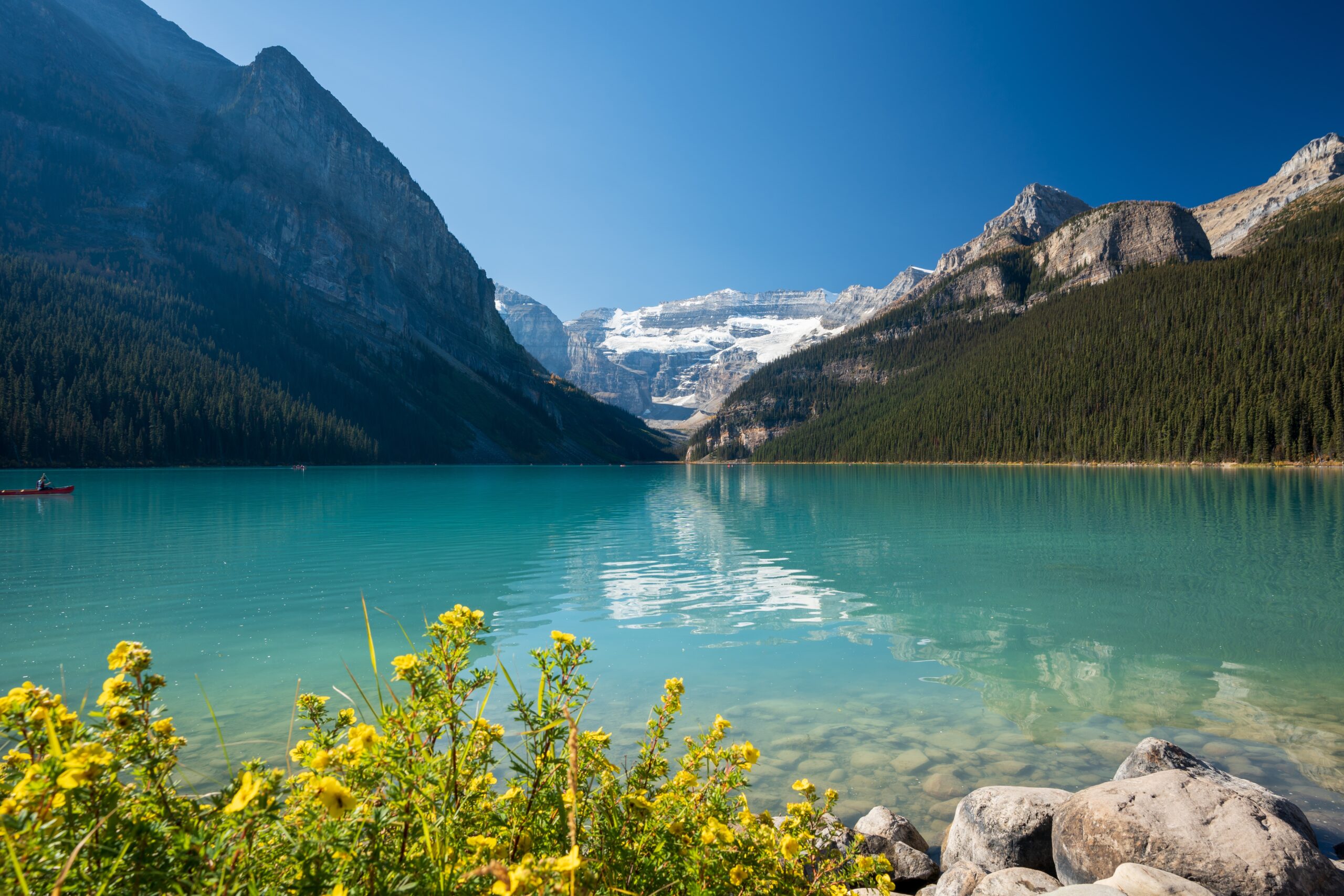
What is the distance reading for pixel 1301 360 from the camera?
3831 inches

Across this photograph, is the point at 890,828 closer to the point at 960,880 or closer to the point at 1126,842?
the point at 960,880

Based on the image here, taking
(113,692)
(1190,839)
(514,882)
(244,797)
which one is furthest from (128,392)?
(1190,839)

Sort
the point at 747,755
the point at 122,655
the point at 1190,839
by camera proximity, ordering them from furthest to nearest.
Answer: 1. the point at 1190,839
2. the point at 747,755
3. the point at 122,655

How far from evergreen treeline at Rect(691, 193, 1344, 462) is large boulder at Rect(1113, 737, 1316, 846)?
387 ft

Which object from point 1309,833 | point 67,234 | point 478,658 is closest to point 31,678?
point 478,658

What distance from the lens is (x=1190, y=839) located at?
543 cm

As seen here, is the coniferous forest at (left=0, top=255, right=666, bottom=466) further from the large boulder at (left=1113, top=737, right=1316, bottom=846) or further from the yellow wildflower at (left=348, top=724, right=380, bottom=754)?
the large boulder at (left=1113, top=737, right=1316, bottom=846)

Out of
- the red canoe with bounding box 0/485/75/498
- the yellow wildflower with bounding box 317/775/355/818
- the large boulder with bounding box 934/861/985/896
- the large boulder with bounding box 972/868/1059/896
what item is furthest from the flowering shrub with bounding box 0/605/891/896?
the red canoe with bounding box 0/485/75/498

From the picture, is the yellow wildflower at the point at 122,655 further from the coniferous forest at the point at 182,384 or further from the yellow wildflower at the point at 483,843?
the coniferous forest at the point at 182,384

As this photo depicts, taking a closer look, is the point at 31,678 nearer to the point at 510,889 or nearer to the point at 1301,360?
the point at 510,889

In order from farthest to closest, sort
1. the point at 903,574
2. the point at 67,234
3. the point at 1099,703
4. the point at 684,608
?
the point at 67,234 < the point at 903,574 < the point at 684,608 < the point at 1099,703

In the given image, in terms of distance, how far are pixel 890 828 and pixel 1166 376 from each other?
152841mm

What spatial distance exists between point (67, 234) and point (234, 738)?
819ft

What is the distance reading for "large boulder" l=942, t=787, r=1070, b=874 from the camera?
20.2 ft
